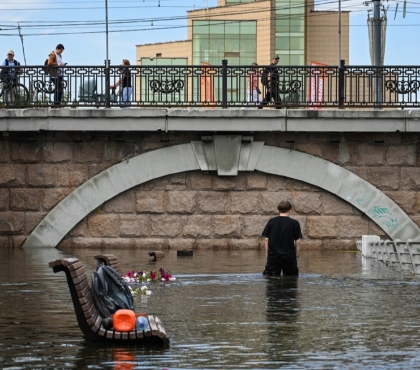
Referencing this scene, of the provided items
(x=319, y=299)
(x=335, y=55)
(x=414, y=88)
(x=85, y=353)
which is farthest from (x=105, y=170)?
(x=335, y=55)

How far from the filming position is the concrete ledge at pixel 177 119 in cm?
2356

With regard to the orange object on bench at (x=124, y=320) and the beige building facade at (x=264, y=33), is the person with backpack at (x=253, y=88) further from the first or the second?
the beige building facade at (x=264, y=33)

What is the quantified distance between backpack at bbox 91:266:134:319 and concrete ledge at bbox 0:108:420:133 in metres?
12.8

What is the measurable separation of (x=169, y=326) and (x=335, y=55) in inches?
2449

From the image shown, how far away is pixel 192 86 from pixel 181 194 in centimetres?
218

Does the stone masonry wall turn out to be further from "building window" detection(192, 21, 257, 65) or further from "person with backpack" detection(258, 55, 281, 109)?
"building window" detection(192, 21, 257, 65)

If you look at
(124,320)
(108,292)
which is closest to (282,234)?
(108,292)

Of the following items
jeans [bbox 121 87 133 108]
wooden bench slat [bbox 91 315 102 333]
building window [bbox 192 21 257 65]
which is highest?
building window [bbox 192 21 257 65]

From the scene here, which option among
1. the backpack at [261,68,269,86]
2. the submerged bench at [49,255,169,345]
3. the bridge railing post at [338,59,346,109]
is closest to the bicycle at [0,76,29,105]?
the backpack at [261,68,269,86]

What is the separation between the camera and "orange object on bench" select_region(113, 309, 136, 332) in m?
9.71

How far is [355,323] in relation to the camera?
36.8 ft

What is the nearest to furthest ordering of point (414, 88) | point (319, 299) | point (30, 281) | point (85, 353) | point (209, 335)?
point (85, 353)
point (209, 335)
point (319, 299)
point (30, 281)
point (414, 88)

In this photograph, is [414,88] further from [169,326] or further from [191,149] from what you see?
[169,326]

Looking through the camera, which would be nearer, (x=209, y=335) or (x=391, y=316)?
(x=209, y=335)
